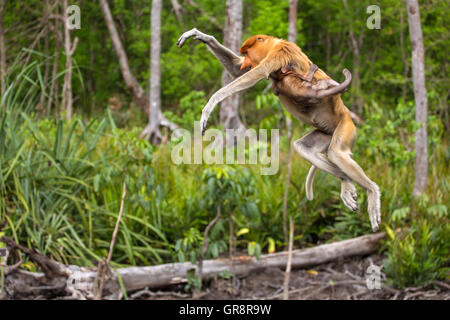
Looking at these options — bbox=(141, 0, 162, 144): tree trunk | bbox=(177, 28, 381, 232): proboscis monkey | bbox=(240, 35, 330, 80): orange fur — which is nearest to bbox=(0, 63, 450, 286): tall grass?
bbox=(177, 28, 381, 232): proboscis monkey

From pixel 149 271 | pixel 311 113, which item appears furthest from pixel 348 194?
pixel 149 271

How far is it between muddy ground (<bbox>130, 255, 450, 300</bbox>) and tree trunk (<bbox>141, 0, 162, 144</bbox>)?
6.99 metres

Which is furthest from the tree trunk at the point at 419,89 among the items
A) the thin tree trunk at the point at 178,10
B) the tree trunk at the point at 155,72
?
the thin tree trunk at the point at 178,10

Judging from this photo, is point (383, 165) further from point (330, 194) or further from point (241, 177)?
point (241, 177)

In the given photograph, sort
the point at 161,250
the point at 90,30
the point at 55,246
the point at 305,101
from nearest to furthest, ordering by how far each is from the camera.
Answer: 1. the point at 305,101
2. the point at 55,246
3. the point at 161,250
4. the point at 90,30

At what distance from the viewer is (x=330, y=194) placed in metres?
7.55

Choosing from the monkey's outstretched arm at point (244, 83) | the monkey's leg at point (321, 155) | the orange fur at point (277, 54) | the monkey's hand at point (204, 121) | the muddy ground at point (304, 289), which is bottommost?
the muddy ground at point (304, 289)

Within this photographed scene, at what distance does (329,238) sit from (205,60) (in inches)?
337

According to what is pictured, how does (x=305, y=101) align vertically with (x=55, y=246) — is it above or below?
above

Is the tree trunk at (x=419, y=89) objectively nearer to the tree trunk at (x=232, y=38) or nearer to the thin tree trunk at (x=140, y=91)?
the tree trunk at (x=232, y=38)

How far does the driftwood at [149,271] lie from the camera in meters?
5.33

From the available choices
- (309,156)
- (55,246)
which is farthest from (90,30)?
(309,156)

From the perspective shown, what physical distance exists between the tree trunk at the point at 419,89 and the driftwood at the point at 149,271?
953 mm

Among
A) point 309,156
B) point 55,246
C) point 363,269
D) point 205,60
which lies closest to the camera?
point 309,156
